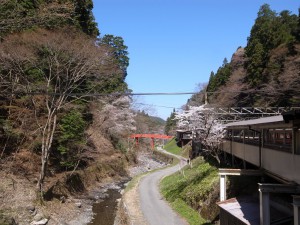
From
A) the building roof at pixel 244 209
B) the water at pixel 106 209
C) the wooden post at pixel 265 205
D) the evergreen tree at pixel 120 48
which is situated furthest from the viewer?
the evergreen tree at pixel 120 48

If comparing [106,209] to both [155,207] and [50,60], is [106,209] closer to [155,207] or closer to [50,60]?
[155,207]

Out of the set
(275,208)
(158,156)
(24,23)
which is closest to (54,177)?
(275,208)

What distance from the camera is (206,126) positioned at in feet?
103

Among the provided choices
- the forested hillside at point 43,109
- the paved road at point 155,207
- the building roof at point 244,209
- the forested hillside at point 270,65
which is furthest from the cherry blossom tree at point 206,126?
the building roof at point 244,209

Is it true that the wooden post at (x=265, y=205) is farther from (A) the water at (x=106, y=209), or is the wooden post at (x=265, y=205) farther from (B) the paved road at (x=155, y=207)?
(A) the water at (x=106, y=209)

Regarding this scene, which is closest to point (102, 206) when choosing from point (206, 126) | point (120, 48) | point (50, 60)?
point (50, 60)

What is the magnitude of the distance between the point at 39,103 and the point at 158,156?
167ft

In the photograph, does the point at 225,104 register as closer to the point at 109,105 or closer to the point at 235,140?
the point at 109,105

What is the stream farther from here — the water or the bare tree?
the bare tree

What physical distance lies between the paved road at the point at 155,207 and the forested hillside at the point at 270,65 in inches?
400

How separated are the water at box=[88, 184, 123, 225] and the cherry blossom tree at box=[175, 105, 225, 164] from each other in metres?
8.93

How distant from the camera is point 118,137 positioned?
163ft

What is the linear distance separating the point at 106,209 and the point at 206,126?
38.5ft

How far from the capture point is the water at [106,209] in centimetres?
2223
